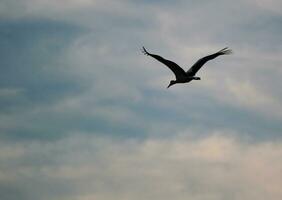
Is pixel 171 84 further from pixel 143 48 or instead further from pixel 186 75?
pixel 143 48

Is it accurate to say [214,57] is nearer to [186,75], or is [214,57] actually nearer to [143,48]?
[186,75]

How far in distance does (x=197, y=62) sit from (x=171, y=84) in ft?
15.0

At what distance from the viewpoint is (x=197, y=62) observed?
58.1 meters

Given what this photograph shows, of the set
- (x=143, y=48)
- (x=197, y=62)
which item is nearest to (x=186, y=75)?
(x=197, y=62)

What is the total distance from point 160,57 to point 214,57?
533 centimetres

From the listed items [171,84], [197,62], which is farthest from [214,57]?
[171,84]

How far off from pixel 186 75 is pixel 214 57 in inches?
144

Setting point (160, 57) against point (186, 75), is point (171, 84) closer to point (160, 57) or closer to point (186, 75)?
point (186, 75)

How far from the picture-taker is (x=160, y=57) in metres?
55.4

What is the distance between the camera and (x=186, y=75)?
5916cm

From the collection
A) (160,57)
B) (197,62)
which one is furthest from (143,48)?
(197,62)

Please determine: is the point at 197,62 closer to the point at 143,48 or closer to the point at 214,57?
the point at 214,57

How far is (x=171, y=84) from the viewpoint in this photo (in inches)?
2422

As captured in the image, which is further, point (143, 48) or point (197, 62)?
point (197, 62)
